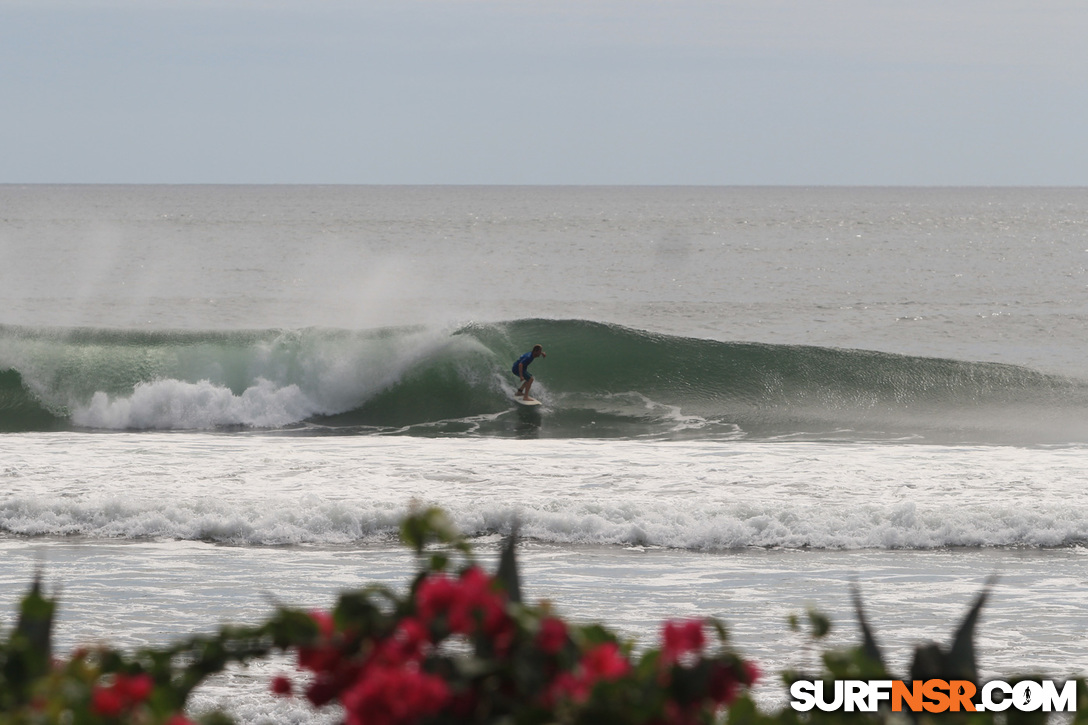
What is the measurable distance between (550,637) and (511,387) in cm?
2019

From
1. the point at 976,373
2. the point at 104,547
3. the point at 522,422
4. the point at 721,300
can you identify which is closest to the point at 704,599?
the point at 104,547

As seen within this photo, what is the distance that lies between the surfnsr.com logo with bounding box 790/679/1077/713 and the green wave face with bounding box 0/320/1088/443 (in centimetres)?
1581

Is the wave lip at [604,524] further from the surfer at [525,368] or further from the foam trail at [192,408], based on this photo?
the foam trail at [192,408]

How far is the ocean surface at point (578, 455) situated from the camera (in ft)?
27.7

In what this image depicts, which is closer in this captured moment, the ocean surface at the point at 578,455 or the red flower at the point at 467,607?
the red flower at the point at 467,607

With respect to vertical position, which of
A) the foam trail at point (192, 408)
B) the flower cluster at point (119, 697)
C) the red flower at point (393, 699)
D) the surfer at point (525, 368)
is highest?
the surfer at point (525, 368)

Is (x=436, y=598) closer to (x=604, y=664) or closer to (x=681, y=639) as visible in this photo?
(x=604, y=664)

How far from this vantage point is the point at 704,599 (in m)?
8.42

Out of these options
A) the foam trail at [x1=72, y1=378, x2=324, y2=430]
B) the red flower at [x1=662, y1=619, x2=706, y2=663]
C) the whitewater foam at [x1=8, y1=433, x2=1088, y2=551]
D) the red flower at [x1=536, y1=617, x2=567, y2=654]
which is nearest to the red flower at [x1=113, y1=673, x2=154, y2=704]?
the red flower at [x1=536, y1=617, x2=567, y2=654]

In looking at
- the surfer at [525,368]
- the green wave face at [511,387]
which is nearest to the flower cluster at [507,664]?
the green wave face at [511,387]

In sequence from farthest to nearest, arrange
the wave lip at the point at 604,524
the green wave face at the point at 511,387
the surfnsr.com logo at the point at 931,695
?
1. the green wave face at the point at 511,387
2. the wave lip at the point at 604,524
3. the surfnsr.com logo at the point at 931,695

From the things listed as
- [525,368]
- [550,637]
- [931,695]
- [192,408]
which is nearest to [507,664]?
[550,637]

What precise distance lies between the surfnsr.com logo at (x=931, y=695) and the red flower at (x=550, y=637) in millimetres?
594

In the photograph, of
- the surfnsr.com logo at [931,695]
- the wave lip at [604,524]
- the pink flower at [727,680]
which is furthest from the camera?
the wave lip at [604,524]
